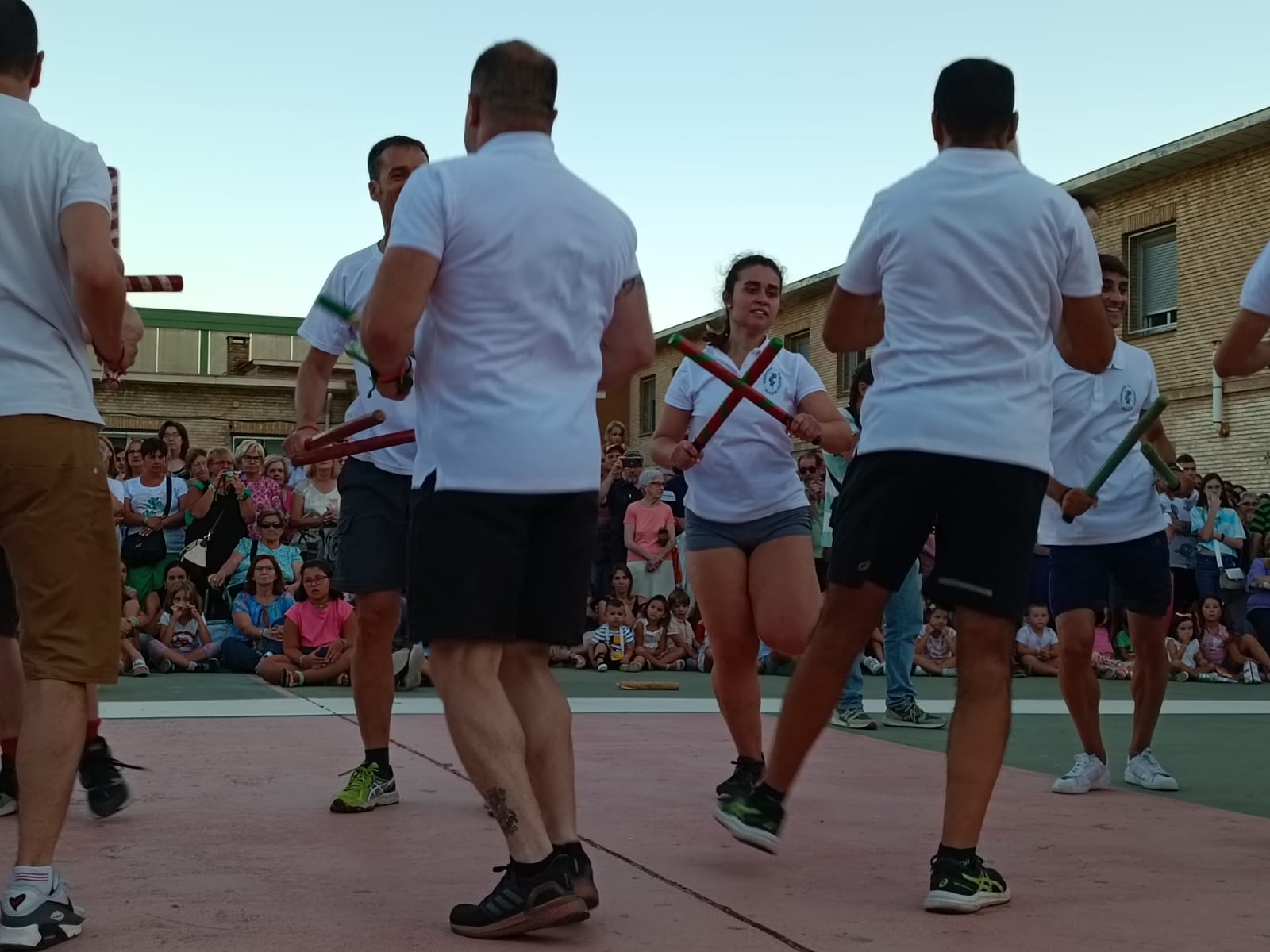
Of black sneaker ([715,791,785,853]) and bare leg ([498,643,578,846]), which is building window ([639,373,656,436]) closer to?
black sneaker ([715,791,785,853])

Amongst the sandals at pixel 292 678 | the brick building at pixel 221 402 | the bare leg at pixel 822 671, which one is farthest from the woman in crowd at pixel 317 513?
the brick building at pixel 221 402

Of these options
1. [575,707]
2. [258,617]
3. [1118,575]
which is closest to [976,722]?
[1118,575]

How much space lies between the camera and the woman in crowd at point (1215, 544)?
1435 cm

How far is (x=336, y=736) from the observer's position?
22.3ft

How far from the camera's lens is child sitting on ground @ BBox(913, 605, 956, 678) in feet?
42.6

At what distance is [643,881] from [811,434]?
1754 millimetres

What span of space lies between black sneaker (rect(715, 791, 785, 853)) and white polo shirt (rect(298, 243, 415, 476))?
1.60 metres

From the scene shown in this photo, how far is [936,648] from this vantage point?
1335 cm

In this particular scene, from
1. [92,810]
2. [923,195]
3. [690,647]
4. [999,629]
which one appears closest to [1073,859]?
[999,629]

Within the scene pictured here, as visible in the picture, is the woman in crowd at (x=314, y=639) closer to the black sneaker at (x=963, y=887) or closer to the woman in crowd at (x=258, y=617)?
the woman in crowd at (x=258, y=617)

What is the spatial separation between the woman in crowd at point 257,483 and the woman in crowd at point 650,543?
309 cm

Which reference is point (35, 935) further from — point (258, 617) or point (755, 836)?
point (258, 617)

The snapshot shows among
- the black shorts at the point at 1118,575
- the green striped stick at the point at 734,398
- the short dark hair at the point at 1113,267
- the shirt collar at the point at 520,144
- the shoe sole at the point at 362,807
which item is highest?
the short dark hair at the point at 1113,267

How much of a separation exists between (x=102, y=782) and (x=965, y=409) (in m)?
2.80
